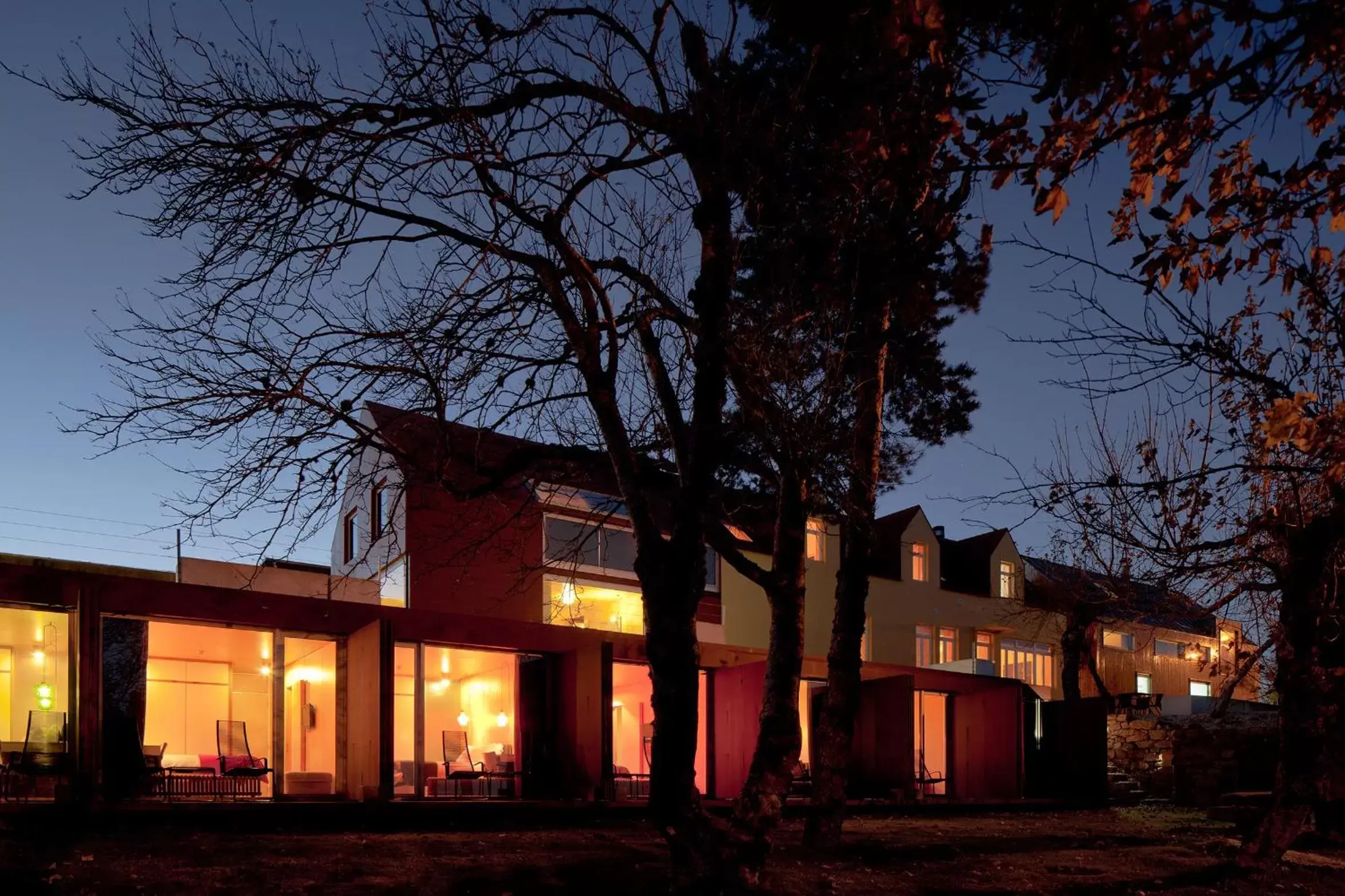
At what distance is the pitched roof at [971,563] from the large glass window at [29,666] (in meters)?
28.0

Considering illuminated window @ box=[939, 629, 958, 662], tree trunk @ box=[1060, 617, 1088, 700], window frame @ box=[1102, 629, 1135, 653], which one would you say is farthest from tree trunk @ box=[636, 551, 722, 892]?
window frame @ box=[1102, 629, 1135, 653]

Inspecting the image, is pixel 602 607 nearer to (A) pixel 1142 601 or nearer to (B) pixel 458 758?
(B) pixel 458 758

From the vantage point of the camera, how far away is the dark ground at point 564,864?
10.2m

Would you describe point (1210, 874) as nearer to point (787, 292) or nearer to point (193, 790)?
point (787, 292)

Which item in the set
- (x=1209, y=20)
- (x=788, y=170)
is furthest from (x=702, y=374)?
(x=1209, y=20)

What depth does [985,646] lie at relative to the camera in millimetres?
39188

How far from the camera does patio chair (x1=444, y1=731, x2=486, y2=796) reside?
19984 millimetres

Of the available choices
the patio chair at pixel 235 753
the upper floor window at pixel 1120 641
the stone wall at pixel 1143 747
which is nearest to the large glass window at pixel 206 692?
the patio chair at pixel 235 753

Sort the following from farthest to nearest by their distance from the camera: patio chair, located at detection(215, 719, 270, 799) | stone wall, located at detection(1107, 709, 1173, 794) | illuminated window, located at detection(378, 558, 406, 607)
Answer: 1. stone wall, located at detection(1107, 709, 1173, 794)
2. illuminated window, located at detection(378, 558, 406, 607)
3. patio chair, located at detection(215, 719, 270, 799)

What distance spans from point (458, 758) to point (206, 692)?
411 centimetres

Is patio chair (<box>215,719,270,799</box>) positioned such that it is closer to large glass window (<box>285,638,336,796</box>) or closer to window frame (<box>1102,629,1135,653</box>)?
large glass window (<box>285,638,336,796</box>)

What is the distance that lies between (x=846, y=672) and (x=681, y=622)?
560 centimetres

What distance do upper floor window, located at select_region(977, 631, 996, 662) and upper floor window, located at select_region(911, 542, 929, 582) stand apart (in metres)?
3.26

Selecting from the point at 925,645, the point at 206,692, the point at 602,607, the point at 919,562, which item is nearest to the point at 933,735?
the point at 602,607
